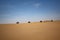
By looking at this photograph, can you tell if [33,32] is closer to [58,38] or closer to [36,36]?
[36,36]

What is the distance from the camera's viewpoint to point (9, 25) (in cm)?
208

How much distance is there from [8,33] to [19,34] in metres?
0.21

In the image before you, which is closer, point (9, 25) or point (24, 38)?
point (24, 38)

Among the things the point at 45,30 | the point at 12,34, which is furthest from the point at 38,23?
the point at 12,34

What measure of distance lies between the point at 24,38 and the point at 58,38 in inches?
22.0

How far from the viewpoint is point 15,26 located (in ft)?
6.97

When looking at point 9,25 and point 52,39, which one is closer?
point 52,39

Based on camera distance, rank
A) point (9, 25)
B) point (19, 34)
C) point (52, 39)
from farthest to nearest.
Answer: point (9, 25) < point (19, 34) < point (52, 39)

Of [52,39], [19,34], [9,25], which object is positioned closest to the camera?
[52,39]

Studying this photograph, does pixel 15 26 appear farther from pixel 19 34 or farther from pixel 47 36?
pixel 47 36

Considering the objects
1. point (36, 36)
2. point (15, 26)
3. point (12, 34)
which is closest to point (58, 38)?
point (36, 36)

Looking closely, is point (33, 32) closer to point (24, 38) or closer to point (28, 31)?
point (28, 31)

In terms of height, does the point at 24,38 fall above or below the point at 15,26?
below

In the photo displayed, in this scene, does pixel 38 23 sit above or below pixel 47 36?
above
